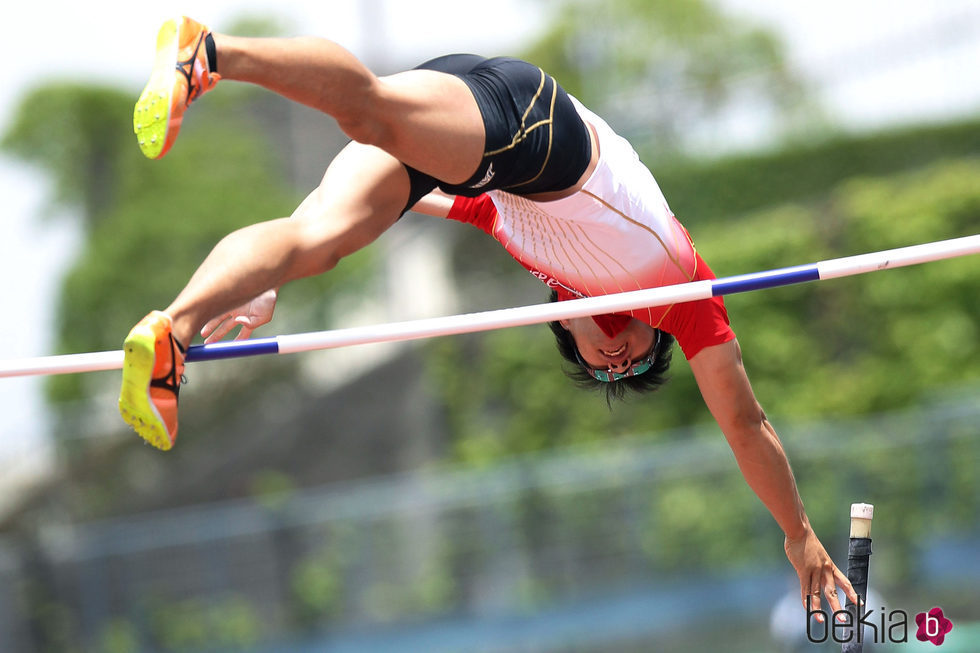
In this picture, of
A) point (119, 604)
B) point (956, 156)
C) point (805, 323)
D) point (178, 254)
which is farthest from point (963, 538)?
point (178, 254)

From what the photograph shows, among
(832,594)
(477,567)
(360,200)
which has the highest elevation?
(360,200)

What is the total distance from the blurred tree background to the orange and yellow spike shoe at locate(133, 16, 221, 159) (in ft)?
29.7

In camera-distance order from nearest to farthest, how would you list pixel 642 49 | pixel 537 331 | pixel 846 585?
1. pixel 846 585
2. pixel 537 331
3. pixel 642 49

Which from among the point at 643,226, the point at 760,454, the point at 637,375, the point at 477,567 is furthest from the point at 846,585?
the point at 477,567

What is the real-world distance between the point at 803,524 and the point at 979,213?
9.40m

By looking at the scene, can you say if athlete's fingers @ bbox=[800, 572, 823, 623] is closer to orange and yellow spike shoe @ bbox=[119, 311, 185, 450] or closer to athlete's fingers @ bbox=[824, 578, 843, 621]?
athlete's fingers @ bbox=[824, 578, 843, 621]

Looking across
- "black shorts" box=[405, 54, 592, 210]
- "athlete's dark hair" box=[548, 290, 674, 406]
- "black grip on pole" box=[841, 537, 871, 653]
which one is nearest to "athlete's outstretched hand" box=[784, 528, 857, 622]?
"black grip on pole" box=[841, 537, 871, 653]

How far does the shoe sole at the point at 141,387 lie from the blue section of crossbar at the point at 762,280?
1.60 m

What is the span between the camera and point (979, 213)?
1260 cm

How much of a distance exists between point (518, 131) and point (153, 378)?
1157mm

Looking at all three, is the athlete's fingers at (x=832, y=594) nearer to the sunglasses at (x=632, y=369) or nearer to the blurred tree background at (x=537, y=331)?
the sunglasses at (x=632, y=369)

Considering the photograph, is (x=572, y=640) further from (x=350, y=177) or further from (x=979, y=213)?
(x=350, y=177)

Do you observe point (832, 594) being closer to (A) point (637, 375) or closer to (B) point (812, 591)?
(B) point (812, 591)

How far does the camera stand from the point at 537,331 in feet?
46.5
